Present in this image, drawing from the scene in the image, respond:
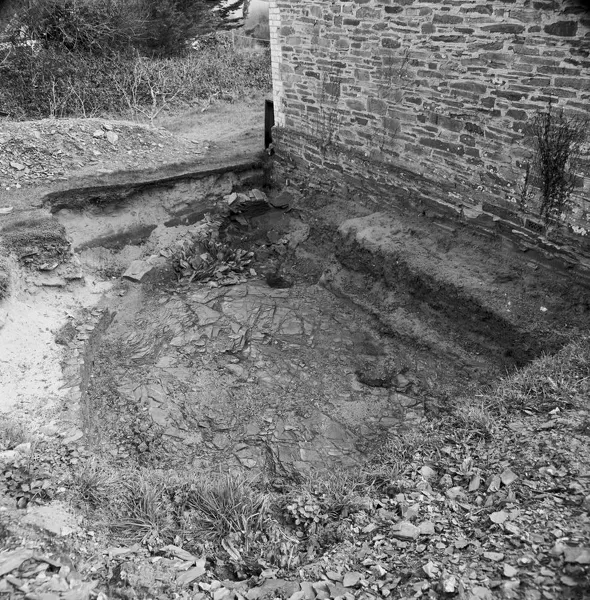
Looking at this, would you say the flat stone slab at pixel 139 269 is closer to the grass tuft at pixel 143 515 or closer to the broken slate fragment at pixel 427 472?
the grass tuft at pixel 143 515

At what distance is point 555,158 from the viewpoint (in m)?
4.93

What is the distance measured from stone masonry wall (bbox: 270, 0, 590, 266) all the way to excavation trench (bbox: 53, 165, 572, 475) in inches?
38.9

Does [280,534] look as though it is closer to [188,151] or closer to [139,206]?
[139,206]

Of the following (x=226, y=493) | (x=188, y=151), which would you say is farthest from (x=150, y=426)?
(x=188, y=151)

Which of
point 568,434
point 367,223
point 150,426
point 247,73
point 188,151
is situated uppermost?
point 247,73

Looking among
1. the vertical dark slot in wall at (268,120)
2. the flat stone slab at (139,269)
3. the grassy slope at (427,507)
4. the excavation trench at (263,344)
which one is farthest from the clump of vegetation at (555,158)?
the flat stone slab at (139,269)

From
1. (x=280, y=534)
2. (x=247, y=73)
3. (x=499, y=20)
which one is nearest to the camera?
(x=280, y=534)

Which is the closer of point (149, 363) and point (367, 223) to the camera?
point (149, 363)

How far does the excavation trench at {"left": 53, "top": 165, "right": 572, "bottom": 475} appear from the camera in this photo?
5008mm

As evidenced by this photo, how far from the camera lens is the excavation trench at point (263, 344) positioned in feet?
16.4

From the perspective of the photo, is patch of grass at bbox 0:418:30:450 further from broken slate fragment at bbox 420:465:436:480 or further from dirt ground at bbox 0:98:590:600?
broken slate fragment at bbox 420:465:436:480

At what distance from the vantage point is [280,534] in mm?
3605

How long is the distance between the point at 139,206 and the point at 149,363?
8.75 feet

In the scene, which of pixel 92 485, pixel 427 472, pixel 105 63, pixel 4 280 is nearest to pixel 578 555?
pixel 427 472
